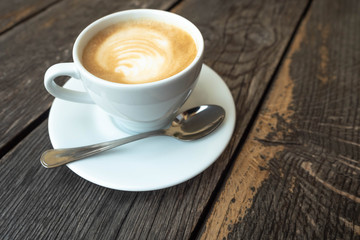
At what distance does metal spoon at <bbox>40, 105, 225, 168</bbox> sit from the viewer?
2.16 feet

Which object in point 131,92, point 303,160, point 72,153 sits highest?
point 131,92

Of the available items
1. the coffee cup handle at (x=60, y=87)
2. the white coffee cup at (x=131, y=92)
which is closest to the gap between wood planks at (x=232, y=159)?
the white coffee cup at (x=131, y=92)

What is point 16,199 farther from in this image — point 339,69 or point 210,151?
point 339,69

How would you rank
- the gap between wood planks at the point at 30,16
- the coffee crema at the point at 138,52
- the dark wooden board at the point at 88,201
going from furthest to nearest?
the gap between wood planks at the point at 30,16 → the coffee crema at the point at 138,52 → the dark wooden board at the point at 88,201

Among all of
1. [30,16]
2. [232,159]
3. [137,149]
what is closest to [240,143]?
[232,159]

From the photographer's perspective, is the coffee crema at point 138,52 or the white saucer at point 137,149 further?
the coffee crema at point 138,52

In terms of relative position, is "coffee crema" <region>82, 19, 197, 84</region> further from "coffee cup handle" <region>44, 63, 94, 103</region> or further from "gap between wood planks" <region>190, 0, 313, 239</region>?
"gap between wood planks" <region>190, 0, 313, 239</region>

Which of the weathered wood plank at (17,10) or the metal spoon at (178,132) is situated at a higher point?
→ the weathered wood plank at (17,10)

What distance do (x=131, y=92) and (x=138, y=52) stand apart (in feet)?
0.70

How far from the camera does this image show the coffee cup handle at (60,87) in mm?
682

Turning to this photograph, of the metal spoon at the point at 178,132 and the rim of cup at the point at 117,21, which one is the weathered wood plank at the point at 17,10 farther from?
the metal spoon at the point at 178,132

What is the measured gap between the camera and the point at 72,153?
67cm

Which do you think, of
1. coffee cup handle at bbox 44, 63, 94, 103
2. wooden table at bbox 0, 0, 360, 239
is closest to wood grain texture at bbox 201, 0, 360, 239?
wooden table at bbox 0, 0, 360, 239

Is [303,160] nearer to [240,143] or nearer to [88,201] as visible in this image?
[240,143]
